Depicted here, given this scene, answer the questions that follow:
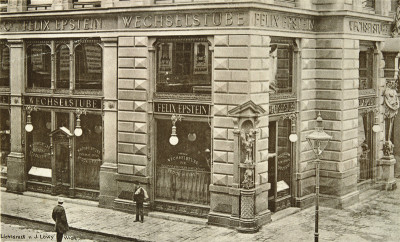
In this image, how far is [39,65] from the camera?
27.1m

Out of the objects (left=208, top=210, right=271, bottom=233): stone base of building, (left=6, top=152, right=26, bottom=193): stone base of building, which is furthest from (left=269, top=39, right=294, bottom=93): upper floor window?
(left=6, top=152, right=26, bottom=193): stone base of building

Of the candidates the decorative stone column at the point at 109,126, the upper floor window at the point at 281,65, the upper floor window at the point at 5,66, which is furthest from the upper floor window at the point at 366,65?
the upper floor window at the point at 5,66

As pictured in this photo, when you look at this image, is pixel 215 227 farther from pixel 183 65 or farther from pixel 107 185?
Answer: pixel 183 65

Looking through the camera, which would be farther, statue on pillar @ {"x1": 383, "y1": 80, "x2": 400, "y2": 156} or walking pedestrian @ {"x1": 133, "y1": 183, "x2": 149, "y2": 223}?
statue on pillar @ {"x1": 383, "y1": 80, "x2": 400, "y2": 156}

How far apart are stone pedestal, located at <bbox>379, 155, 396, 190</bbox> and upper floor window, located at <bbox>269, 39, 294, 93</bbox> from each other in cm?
727

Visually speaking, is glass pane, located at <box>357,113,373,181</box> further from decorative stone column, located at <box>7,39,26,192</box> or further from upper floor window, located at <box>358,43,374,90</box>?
decorative stone column, located at <box>7,39,26,192</box>

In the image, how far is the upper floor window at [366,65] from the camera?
27.6m

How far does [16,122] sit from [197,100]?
9391 mm

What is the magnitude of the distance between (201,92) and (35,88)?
8450 millimetres

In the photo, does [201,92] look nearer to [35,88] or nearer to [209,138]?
[209,138]

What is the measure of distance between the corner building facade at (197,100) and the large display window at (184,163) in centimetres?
4

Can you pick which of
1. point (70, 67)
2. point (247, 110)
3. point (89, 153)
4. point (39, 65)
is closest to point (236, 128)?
point (247, 110)

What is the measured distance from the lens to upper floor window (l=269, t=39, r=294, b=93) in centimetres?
2377

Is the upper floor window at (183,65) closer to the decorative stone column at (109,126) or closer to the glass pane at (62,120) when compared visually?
the decorative stone column at (109,126)
